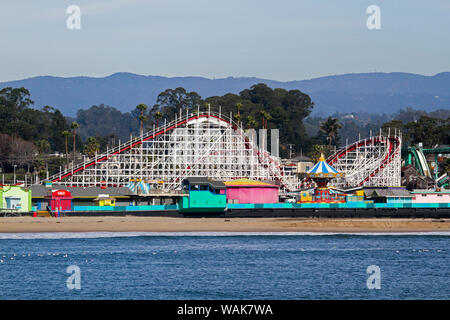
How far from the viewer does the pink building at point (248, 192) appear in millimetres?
88188

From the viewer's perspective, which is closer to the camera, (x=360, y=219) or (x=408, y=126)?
(x=360, y=219)

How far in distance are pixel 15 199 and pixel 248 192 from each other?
25674 millimetres

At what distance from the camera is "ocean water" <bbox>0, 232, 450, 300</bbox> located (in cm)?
3984

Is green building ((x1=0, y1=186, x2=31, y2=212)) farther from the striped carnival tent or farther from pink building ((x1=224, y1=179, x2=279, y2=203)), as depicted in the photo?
the striped carnival tent

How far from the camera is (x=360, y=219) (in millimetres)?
79188

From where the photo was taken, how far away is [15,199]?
81250 millimetres

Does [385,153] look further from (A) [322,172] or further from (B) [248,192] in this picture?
(B) [248,192]

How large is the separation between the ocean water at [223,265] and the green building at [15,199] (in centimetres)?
1466

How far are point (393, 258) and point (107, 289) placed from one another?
22.3m

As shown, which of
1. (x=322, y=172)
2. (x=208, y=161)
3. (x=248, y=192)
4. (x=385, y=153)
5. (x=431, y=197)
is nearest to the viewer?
(x=322, y=172)

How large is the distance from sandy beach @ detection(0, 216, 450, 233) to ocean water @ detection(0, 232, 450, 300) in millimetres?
2254

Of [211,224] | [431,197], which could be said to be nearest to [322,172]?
[431,197]
